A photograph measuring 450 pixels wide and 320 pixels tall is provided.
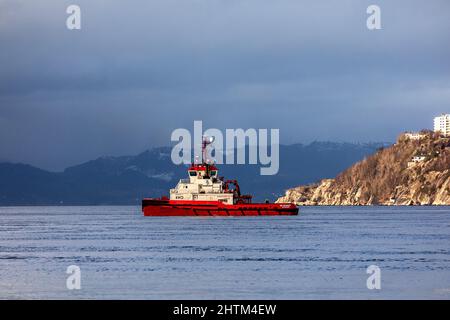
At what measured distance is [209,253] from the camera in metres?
76.1

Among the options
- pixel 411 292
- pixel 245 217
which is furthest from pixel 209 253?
pixel 245 217
